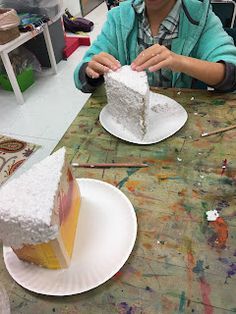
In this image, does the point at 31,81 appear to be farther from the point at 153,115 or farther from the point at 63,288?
the point at 63,288

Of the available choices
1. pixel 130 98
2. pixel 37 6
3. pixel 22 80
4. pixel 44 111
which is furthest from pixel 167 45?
pixel 37 6

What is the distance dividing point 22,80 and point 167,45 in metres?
1.62

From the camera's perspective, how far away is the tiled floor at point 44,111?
1844 mm

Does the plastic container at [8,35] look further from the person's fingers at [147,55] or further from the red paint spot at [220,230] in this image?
the red paint spot at [220,230]

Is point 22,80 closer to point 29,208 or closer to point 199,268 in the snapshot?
point 29,208

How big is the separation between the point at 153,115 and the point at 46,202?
536 millimetres

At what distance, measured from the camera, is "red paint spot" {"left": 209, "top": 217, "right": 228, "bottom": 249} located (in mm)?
573

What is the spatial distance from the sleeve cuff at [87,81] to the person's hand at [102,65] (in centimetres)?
4

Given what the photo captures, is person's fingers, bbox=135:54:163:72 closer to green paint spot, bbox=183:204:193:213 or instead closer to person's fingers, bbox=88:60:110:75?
person's fingers, bbox=88:60:110:75

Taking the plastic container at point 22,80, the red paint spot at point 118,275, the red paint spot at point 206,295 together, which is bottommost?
the plastic container at point 22,80

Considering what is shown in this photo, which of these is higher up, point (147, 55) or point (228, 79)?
point (147, 55)

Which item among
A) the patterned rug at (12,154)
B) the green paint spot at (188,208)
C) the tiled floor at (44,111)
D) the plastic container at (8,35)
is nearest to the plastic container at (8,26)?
the plastic container at (8,35)

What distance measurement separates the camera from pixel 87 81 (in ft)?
3.38

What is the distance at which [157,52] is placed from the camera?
86 cm
